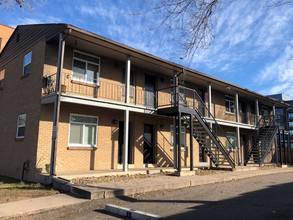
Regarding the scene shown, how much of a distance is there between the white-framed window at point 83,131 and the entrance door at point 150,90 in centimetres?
340

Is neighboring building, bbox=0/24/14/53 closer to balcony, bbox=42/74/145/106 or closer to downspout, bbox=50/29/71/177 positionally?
balcony, bbox=42/74/145/106

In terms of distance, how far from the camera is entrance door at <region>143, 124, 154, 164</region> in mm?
17234

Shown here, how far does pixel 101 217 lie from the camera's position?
6.96 m

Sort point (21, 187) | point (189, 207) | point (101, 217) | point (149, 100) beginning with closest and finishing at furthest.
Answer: point (101, 217)
point (189, 207)
point (21, 187)
point (149, 100)

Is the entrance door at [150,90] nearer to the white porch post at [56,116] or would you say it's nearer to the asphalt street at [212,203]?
the white porch post at [56,116]

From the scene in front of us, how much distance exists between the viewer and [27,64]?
15422 mm

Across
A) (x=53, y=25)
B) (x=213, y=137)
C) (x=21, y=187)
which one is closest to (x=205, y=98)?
(x=213, y=137)

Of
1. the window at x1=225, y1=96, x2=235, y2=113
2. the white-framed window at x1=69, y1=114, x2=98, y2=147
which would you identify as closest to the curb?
the white-framed window at x1=69, y1=114, x2=98, y2=147

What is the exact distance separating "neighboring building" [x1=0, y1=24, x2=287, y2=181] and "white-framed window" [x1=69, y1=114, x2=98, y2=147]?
1.8 inches

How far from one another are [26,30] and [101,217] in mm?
12814

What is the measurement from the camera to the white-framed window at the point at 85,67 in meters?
14.5

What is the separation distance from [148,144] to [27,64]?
7719 mm

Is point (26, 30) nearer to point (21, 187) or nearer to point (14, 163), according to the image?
point (14, 163)

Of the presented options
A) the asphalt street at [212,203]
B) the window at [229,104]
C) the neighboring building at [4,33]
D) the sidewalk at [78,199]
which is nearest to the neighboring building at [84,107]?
the sidewalk at [78,199]
